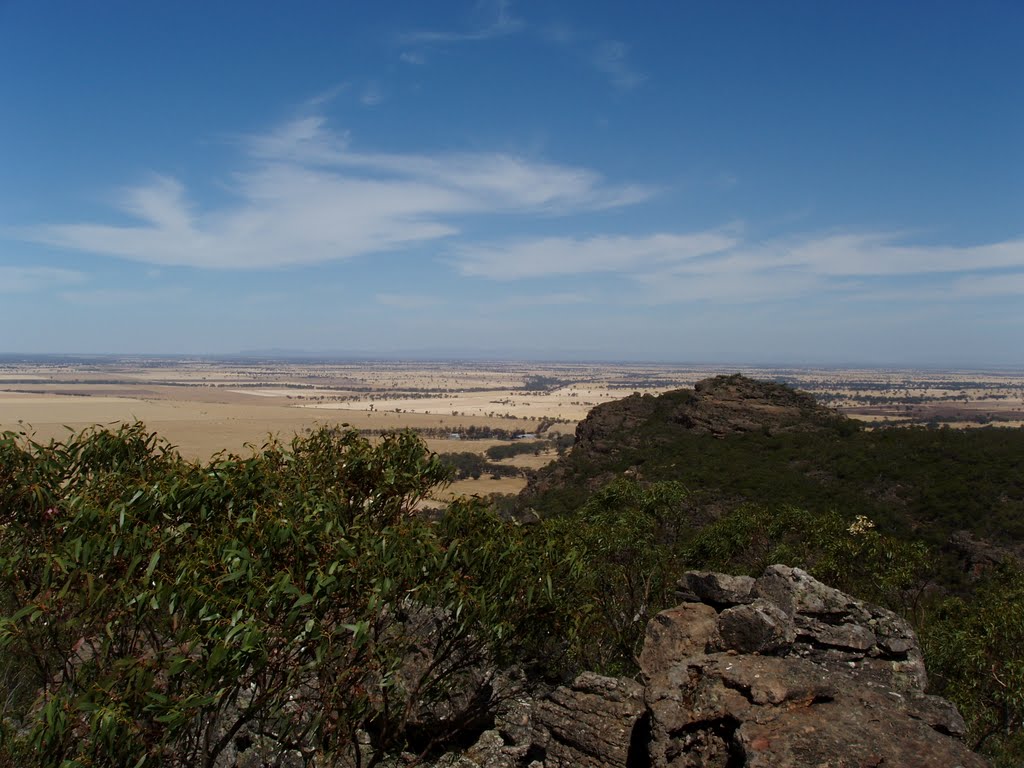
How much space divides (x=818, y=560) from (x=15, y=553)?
795 inches

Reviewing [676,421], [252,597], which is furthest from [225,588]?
[676,421]

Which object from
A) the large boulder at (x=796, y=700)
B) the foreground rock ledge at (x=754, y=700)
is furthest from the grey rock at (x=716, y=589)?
the large boulder at (x=796, y=700)

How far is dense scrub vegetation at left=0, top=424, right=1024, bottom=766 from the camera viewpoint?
610 centimetres

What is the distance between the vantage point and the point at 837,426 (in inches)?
2042

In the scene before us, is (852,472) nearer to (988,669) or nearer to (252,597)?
(988,669)

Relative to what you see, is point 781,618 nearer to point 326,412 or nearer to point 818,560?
point 818,560

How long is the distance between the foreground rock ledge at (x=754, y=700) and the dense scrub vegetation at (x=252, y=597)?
1.19 m

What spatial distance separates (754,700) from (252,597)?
5.96m

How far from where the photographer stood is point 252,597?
6.37 metres

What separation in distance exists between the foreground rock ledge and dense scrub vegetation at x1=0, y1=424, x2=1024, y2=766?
3.91 feet

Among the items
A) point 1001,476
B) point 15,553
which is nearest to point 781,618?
point 15,553

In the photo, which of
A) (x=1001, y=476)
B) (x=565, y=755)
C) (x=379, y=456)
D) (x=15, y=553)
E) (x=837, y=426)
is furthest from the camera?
(x=837, y=426)

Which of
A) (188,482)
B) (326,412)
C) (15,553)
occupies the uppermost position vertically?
(188,482)

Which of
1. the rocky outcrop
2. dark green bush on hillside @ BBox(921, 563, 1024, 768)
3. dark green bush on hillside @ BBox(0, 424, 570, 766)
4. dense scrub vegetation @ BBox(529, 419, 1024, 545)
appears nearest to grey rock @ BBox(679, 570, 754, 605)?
dark green bush on hillside @ BBox(0, 424, 570, 766)
